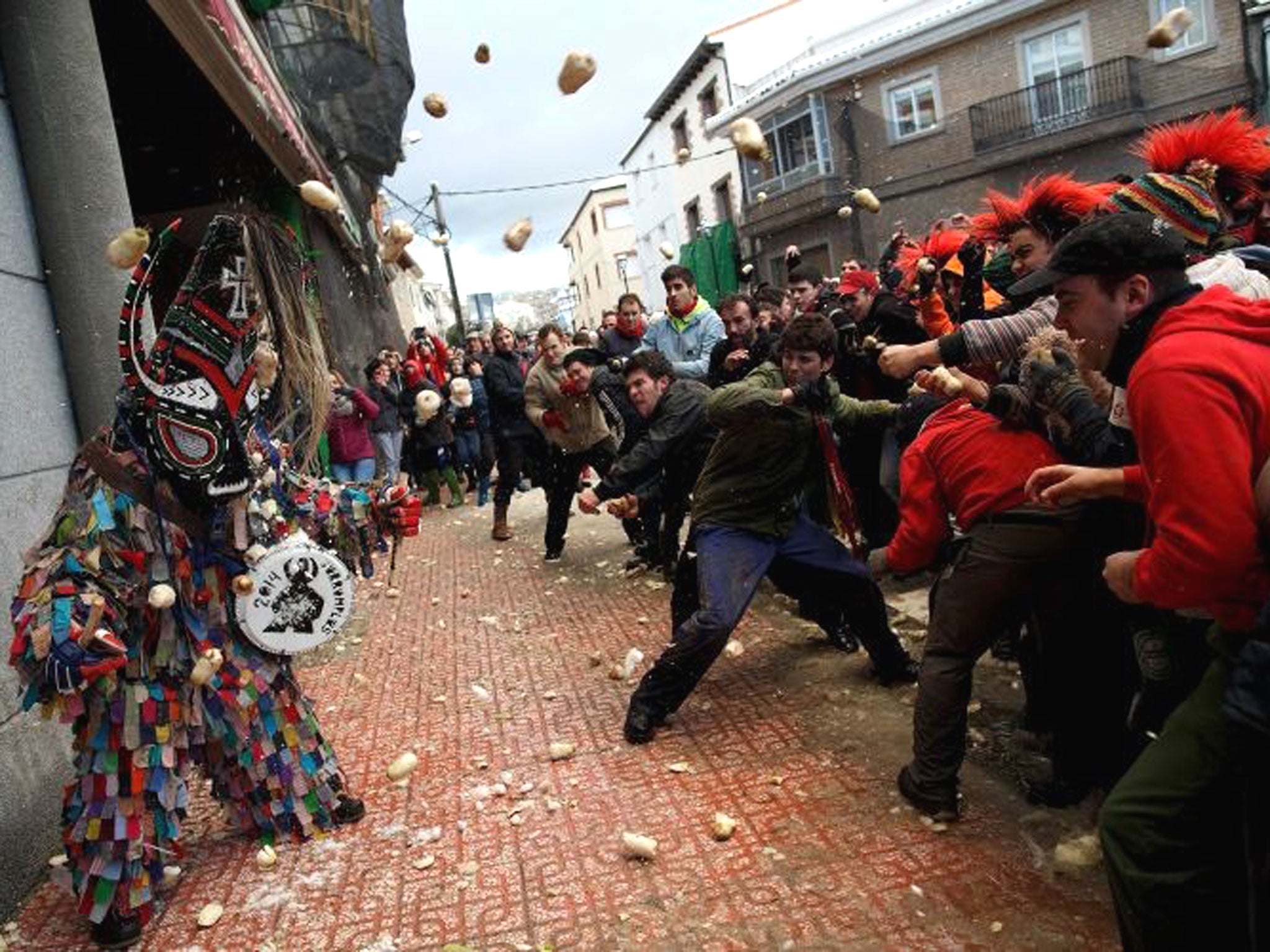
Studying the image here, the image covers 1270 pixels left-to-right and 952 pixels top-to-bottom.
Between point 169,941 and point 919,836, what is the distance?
92.9 inches

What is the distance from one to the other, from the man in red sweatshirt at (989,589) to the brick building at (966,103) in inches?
723

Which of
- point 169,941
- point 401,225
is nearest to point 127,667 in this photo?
point 169,941

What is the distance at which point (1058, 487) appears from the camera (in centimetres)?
232

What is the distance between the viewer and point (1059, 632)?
3.11 m

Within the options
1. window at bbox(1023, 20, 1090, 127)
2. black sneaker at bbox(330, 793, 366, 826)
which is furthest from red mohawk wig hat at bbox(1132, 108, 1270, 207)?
window at bbox(1023, 20, 1090, 127)

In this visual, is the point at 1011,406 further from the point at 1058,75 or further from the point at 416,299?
the point at 416,299

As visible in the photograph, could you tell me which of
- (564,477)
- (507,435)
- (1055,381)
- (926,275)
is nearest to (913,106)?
(507,435)

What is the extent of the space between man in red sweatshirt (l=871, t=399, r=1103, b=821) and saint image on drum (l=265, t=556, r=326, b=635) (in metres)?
2.07

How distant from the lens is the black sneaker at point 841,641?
15.4 ft

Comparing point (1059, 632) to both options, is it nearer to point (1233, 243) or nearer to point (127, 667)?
point (1233, 243)

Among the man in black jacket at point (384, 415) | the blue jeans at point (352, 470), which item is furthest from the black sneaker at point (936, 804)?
the man in black jacket at point (384, 415)

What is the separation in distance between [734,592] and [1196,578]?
7.56 feet

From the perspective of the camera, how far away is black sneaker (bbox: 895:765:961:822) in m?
3.07

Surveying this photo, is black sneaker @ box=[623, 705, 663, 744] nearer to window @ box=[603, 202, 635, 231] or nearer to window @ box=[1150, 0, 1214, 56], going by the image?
window @ box=[1150, 0, 1214, 56]
